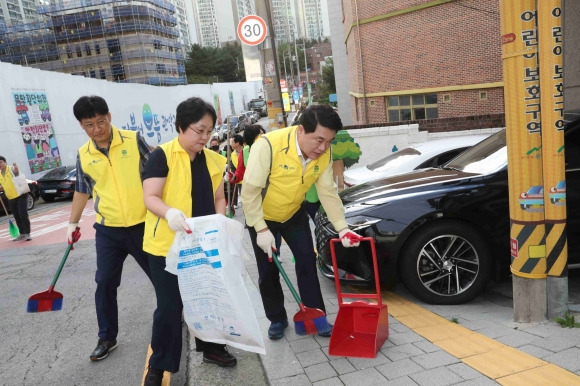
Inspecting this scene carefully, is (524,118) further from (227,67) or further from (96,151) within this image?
(227,67)

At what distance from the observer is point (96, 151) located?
11.6 feet

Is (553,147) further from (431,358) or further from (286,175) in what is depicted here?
(286,175)

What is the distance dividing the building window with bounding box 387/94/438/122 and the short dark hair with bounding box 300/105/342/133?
16.6 metres

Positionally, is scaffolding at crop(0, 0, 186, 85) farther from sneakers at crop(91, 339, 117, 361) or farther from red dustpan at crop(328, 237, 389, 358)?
red dustpan at crop(328, 237, 389, 358)

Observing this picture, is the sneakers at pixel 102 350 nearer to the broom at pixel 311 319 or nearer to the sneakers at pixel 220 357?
the sneakers at pixel 220 357

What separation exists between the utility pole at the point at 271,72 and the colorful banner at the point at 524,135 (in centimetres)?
834

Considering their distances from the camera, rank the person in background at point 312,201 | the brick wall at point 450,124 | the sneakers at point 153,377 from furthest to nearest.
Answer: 1. the brick wall at point 450,124
2. the person in background at point 312,201
3. the sneakers at point 153,377

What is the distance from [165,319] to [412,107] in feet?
61.4

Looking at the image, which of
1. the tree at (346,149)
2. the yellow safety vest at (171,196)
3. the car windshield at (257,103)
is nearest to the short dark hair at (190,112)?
the yellow safety vest at (171,196)

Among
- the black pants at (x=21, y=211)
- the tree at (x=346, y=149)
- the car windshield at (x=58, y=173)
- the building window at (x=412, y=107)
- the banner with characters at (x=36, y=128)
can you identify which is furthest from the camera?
the building window at (x=412, y=107)

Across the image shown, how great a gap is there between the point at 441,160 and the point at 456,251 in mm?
3245

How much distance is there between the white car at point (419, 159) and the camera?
279 inches

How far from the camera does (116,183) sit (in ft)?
11.6

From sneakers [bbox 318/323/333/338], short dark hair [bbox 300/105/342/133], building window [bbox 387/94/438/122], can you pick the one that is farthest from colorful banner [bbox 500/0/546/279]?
building window [bbox 387/94/438/122]
